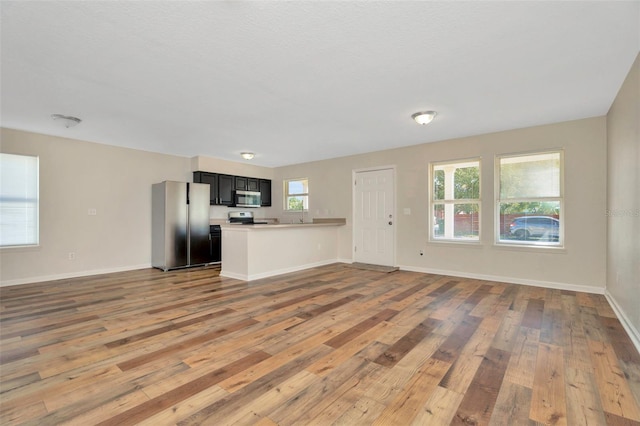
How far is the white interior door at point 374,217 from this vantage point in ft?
Result: 20.1

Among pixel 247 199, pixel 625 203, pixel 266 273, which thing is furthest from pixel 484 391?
pixel 247 199

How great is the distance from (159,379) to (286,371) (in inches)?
33.2

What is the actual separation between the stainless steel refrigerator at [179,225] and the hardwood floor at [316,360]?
2024 mm

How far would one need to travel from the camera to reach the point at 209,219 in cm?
678

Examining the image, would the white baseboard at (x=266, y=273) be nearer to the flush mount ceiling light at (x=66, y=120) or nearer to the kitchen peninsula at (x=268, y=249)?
the kitchen peninsula at (x=268, y=249)

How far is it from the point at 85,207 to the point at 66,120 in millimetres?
1869

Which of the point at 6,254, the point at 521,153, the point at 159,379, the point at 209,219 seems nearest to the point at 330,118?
the point at 521,153

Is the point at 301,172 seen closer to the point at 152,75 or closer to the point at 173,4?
the point at 152,75

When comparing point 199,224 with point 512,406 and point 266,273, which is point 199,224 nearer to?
point 266,273

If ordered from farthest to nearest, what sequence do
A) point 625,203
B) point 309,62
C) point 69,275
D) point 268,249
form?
point 268,249
point 69,275
point 625,203
point 309,62

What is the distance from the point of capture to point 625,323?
2.85 m

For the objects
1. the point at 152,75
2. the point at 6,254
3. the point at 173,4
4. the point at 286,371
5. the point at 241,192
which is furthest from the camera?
the point at 241,192

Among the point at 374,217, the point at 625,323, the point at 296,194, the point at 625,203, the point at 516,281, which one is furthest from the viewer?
the point at 296,194

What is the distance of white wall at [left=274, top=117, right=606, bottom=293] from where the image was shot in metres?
4.13
